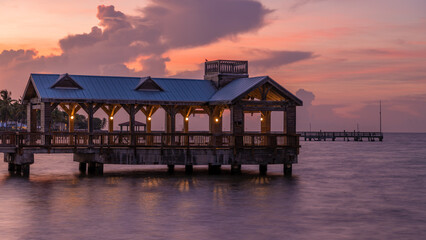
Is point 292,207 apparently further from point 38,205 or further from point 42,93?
point 42,93

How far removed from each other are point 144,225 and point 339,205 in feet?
40.0

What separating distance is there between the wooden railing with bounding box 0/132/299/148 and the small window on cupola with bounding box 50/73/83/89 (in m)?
3.51

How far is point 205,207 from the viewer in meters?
29.9

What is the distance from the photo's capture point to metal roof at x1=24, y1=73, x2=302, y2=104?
41900 mm

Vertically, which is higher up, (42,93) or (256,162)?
(42,93)

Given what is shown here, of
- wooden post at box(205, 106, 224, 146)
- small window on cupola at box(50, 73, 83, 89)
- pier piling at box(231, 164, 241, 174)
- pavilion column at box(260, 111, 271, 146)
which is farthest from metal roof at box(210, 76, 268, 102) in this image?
small window on cupola at box(50, 73, 83, 89)

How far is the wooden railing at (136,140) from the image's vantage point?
40.6 m

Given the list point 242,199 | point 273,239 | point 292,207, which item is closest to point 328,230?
point 273,239

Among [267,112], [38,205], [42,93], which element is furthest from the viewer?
[267,112]

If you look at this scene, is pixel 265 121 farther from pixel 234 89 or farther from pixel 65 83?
pixel 65 83

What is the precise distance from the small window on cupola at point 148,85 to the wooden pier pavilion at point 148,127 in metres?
0.07

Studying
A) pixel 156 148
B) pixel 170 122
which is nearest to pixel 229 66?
pixel 170 122

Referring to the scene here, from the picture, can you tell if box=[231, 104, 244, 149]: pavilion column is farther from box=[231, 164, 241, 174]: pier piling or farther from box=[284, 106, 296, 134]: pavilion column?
box=[284, 106, 296, 134]: pavilion column

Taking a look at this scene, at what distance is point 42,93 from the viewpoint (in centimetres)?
4091
